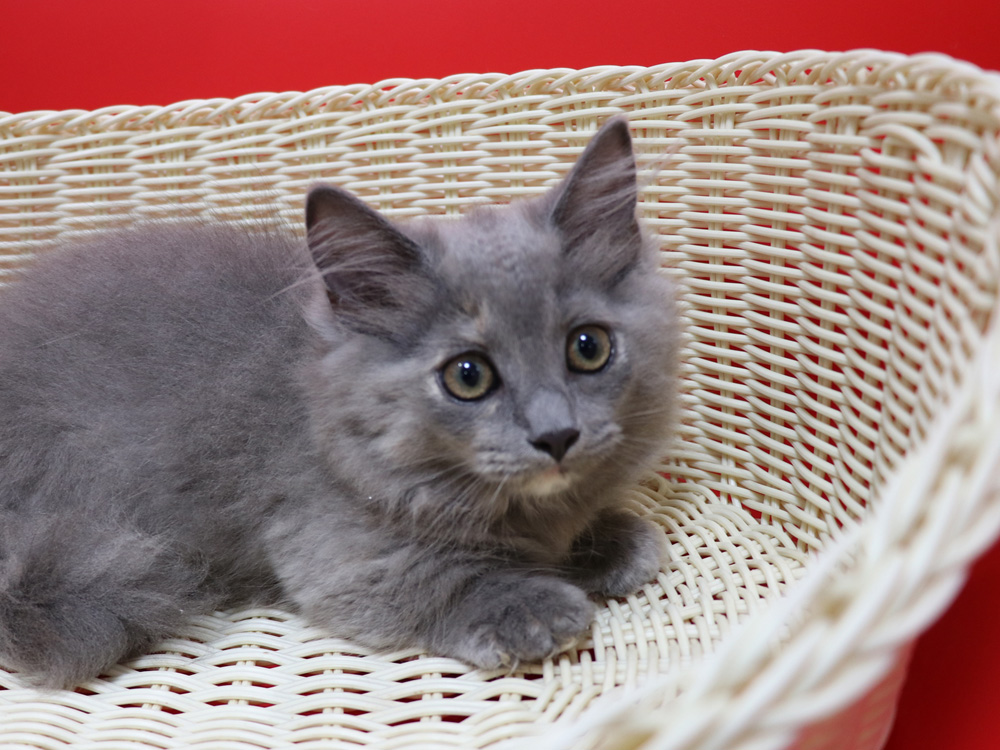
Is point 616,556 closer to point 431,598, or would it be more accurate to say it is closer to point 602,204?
point 431,598

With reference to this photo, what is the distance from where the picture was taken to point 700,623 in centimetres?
150

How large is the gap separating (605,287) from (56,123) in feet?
5.10

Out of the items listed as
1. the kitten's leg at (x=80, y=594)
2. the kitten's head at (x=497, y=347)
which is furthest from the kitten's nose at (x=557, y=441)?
the kitten's leg at (x=80, y=594)

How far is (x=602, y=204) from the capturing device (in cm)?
149

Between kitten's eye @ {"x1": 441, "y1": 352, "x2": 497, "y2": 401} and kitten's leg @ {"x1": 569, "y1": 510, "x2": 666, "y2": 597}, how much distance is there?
496 millimetres

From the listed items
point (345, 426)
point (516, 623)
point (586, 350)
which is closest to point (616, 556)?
point (516, 623)

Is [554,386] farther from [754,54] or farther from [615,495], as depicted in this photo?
[754,54]

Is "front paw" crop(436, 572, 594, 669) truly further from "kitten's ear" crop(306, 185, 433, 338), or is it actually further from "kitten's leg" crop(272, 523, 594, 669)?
"kitten's ear" crop(306, 185, 433, 338)

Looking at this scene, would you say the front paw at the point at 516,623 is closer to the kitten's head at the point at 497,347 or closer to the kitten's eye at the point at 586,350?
the kitten's head at the point at 497,347

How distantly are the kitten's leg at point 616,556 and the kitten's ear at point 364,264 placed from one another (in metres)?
0.61

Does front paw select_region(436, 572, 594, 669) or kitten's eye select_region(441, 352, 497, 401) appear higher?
kitten's eye select_region(441, 352, 497, 401)

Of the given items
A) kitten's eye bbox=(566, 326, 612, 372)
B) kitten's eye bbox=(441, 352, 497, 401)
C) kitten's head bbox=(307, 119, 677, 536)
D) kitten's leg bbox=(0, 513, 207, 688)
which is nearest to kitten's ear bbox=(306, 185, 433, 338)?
kitten's head bbox=(307, 119, 677, 536)

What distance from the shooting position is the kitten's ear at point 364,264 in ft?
4.51

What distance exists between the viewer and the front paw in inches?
55.4
